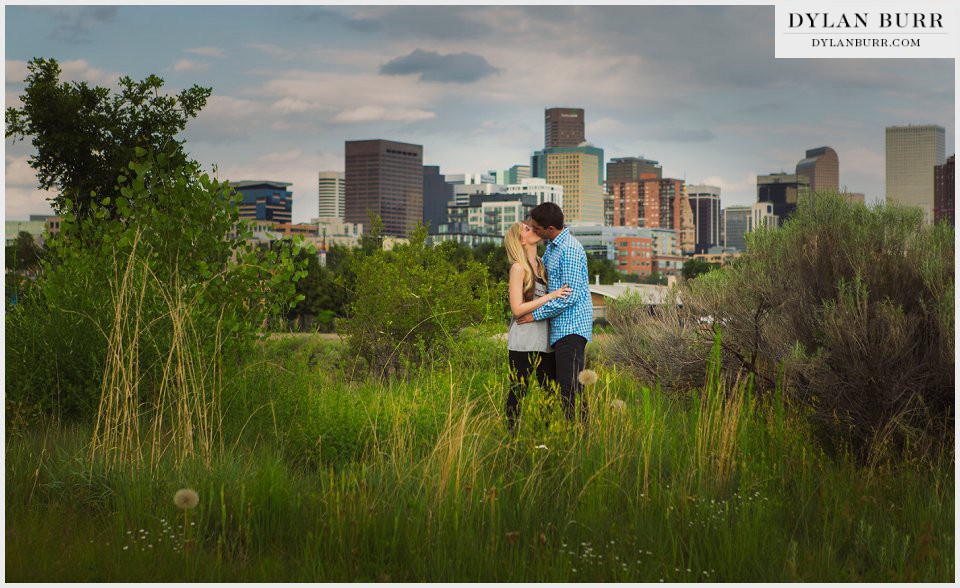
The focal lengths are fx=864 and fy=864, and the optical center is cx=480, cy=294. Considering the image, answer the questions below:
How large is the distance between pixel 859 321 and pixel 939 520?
54.6 inches

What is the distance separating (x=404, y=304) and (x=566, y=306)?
5.35 m

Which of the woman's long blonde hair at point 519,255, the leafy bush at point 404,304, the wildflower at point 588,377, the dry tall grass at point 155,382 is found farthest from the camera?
the leafy bush at point 404,304

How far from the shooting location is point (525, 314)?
210 inches

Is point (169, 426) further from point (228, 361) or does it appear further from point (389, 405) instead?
point (389, 405)

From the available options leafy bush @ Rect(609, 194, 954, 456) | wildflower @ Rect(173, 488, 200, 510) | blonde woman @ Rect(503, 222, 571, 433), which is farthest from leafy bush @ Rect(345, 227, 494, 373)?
wildflower @ Rect(173, 488, 200, 510)

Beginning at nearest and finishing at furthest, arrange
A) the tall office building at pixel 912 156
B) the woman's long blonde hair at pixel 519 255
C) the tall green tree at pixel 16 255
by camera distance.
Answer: the woman's long blonde hair at pixel 519 255
the tall green tree at pixel 16 255
the tall office building at pixel 912 156

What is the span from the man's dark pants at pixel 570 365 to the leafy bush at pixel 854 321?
3.80 feet

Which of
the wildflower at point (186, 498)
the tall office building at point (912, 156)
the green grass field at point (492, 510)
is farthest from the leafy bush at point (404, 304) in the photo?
the tall office building at point (912, 156)

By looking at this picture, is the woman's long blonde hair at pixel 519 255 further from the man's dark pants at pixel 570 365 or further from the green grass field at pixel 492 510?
the green grass field at pixel 492 510

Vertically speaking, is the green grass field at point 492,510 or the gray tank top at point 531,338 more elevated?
the gray tank top at point 531,338

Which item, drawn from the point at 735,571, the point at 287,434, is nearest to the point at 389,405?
the point at 287,434

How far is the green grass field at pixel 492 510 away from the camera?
344cm

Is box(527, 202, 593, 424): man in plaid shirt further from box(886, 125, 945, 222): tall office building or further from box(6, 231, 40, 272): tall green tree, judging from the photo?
box(886, 125, 945, 222): tall office building

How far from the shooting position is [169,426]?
17.6ft
